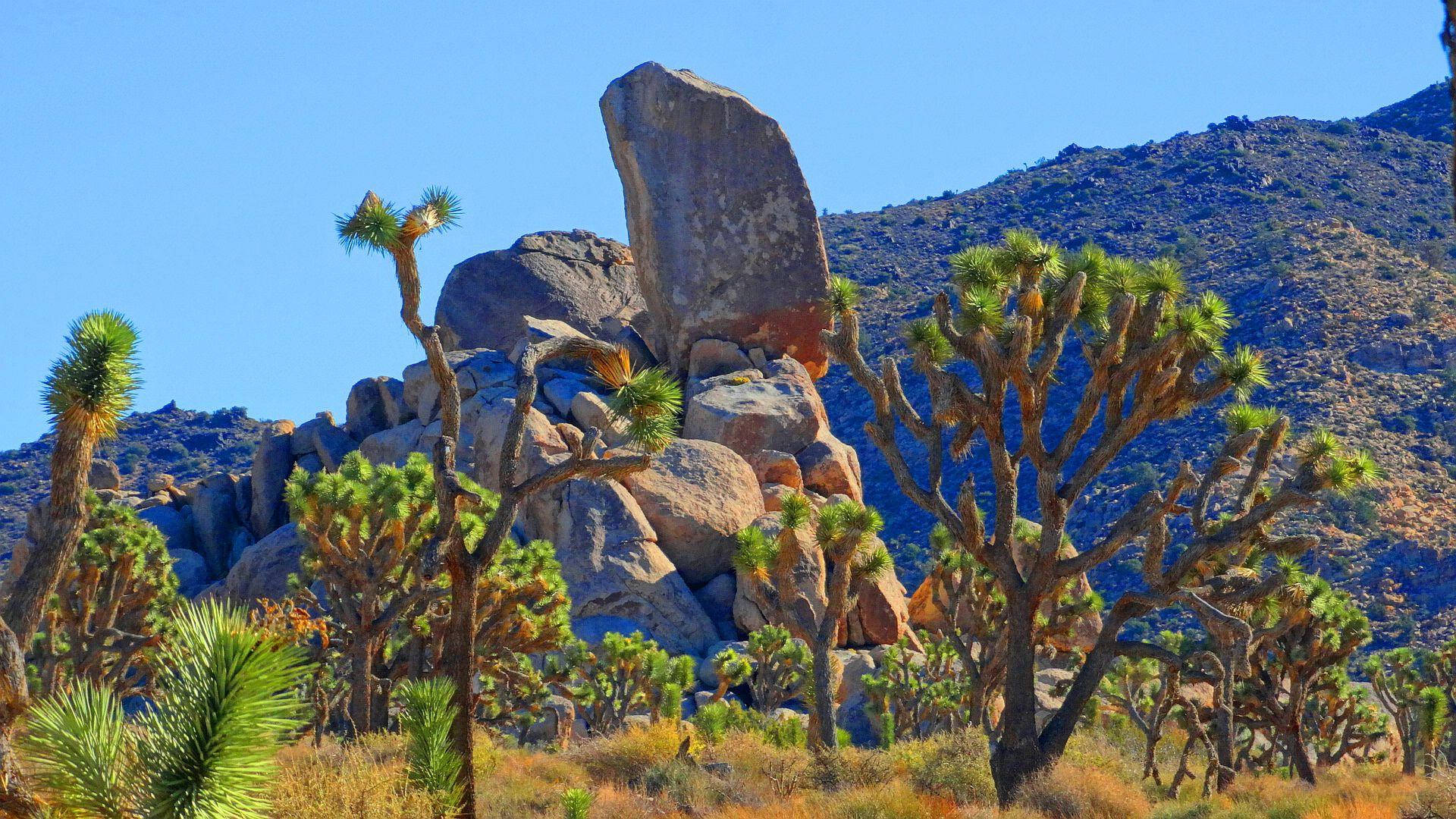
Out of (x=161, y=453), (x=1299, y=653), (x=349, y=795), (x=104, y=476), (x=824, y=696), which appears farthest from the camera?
(x=161, y=453)

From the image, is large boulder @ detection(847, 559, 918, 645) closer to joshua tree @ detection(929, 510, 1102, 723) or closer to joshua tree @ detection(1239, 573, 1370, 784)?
joshua tree @ detection(929, 510, 1102, 723)

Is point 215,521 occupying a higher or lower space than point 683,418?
lower

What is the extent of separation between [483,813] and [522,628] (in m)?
7.50

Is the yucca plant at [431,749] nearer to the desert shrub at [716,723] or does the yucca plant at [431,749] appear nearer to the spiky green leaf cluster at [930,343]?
the spiky green leaf cluster at [930,343]

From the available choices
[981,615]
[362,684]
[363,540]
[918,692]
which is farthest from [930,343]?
[918,692]

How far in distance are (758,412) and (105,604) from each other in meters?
16.8

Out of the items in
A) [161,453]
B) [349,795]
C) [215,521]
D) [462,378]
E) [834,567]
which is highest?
[161,453]

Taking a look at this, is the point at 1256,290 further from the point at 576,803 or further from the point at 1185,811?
the point at 576,803

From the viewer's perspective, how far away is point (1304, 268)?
5412 centimetres

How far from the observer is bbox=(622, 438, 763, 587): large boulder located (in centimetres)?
3312

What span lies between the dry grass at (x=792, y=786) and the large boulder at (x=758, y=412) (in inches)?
601

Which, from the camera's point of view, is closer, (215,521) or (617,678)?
(617,678)

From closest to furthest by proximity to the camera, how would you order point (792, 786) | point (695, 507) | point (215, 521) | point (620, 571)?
point (792, 786) < point (620, 571) < point (695, 507) < point (215, 521)

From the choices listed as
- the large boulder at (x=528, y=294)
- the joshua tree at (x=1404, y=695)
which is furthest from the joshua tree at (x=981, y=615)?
the large boulder at (x=528, y=294)
